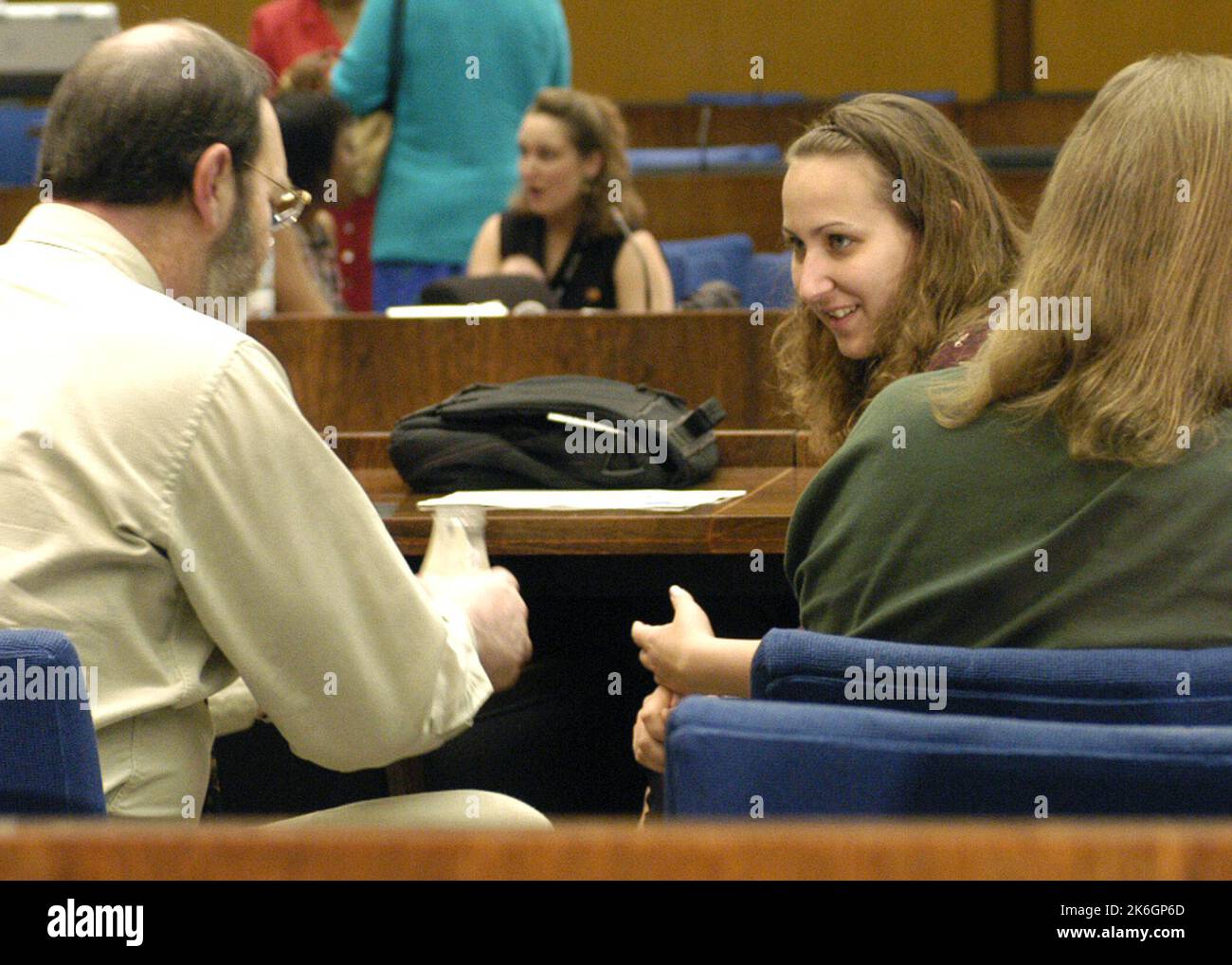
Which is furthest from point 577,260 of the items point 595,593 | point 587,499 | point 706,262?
point 595,593

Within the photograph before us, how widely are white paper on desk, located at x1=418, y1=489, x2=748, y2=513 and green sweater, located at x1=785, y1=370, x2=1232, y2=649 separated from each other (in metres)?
0.54

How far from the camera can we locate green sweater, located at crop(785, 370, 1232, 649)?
1187 millimetres

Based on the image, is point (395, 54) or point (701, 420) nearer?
point (701, 420)

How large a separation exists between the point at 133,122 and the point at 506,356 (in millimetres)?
1496

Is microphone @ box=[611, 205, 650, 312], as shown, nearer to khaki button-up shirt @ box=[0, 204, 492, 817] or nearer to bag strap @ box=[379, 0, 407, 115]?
bag strap @ box=[379, 0, 407, 115]

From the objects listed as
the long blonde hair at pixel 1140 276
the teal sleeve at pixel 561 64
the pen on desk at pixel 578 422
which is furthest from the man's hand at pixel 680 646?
the teal sleeve at pixel 561 64

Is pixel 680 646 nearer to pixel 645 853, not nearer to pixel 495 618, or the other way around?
pixel 495 618

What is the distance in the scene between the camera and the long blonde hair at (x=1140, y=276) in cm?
126

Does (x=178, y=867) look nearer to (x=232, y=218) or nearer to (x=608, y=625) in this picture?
(x=232, y=218)

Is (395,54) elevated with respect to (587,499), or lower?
elevated

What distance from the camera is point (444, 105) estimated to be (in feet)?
13.6

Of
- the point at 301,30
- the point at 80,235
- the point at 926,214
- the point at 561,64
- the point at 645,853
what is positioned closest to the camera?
the point at 645,853

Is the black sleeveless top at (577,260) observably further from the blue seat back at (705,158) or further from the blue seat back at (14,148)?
the blue seat back at (14,148)
